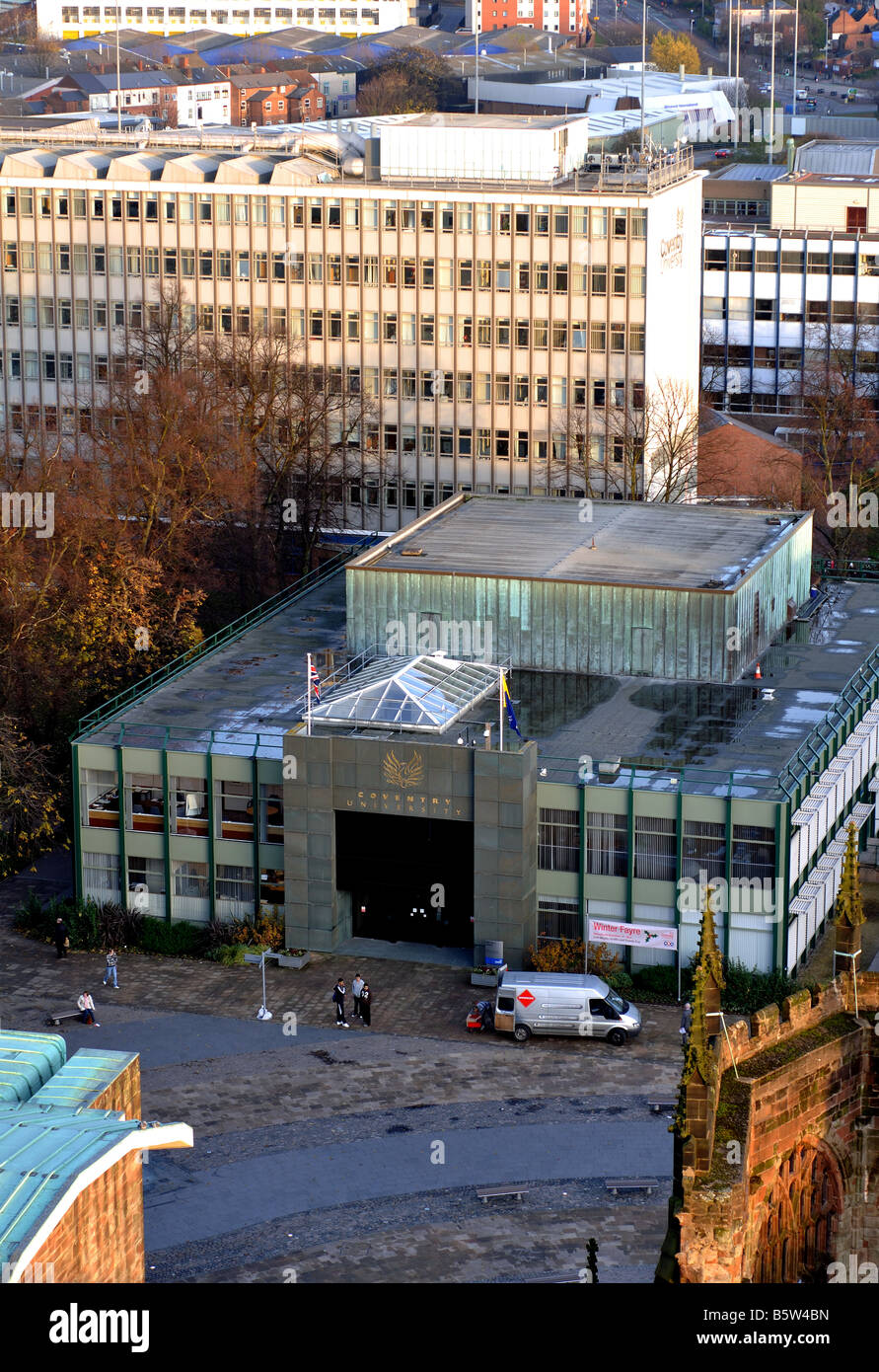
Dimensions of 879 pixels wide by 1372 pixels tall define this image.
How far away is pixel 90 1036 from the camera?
6544 cm

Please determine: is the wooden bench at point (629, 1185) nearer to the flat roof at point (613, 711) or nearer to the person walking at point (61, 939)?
the flat roof at point (613, 711)

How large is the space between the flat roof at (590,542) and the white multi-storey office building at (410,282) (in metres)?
22.2

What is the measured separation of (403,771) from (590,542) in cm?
2003

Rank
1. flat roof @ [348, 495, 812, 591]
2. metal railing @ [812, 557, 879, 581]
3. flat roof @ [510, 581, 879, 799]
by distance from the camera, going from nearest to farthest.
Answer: flat roof @ [510, 581, 879, 799] < flat roof @ [348, 495, 812, 591] < metal railing @ [812, 557, 879, 581]

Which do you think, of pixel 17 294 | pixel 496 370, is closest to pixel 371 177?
pixel 496 370

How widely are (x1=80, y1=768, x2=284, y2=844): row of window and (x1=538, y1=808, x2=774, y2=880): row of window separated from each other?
848 centimetres

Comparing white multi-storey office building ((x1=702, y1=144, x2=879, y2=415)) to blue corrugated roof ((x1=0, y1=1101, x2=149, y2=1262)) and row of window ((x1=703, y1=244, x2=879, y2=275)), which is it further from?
blue corrugated roof ((x1=0, y1=1101, x2=149, y2=1262))

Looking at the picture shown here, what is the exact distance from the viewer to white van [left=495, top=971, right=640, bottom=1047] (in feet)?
211

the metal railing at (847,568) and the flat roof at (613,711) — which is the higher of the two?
the flat roof at (613,711)

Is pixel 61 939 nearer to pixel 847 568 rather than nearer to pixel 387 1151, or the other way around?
pixel 387 1151

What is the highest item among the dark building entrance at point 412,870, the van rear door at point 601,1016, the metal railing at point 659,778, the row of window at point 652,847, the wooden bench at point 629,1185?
the metal railing at point 659,778

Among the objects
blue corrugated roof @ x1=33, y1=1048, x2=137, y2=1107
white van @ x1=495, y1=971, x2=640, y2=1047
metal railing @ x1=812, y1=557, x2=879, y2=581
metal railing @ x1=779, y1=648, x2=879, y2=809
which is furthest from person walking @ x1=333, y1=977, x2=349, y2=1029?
metal railing @ x1=812, y1=557, x2=879, y2=581

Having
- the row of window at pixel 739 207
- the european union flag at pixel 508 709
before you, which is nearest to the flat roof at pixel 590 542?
the european union flag at pixel 508 709

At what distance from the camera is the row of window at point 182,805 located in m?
71.7
